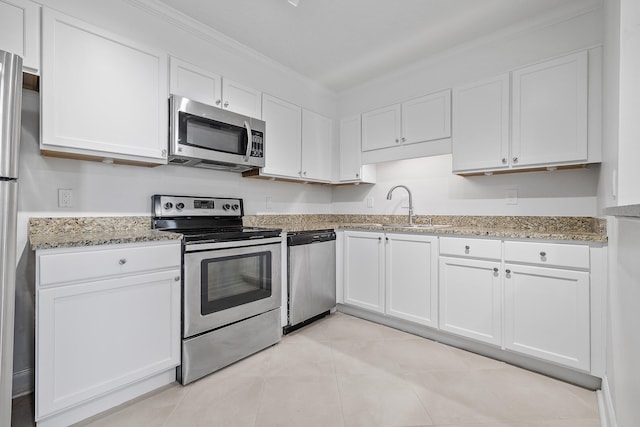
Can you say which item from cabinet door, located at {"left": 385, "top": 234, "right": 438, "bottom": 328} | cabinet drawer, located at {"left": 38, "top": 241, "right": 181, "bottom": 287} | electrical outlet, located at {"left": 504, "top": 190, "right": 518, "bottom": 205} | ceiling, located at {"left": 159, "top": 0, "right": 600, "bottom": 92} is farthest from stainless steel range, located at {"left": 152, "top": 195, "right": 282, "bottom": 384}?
electrical outlet, located at {"left": 504, "top": 190, "right": 518, "bottom": 205}

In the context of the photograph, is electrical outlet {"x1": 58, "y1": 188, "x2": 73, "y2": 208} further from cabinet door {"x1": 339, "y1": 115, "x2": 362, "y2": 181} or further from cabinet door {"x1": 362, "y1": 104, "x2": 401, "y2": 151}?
cabinet door {"x1": 362, "y1": 104, "x2": 401, "y2": 151}

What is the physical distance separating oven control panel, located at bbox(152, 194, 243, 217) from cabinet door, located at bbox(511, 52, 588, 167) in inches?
90.8

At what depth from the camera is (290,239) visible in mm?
2520

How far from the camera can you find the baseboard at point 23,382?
167cm

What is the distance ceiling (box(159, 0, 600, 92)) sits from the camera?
207 centimetres

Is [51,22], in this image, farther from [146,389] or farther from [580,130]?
[580,130]

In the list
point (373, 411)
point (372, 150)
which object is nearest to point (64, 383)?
point (373, 411)

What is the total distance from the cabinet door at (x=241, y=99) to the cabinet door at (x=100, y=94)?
0.48 meters

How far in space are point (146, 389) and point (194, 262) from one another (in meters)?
0.76

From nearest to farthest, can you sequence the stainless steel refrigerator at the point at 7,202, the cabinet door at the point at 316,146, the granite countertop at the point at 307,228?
the stainless steel refrigerator at the point at 7,202, the granite countertop at the point at 307,228, the cabinet door at the point at 316,146

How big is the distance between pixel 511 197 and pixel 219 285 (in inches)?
93.5

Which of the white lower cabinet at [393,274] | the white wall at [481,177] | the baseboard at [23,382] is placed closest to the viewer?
the baseboard at [23,382]

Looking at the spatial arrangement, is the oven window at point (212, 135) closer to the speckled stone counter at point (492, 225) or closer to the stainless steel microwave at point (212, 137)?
the stainless steel microwave at point (212, 137)

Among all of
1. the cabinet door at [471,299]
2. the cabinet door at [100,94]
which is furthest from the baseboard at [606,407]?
the cabinet door at [100,94]
